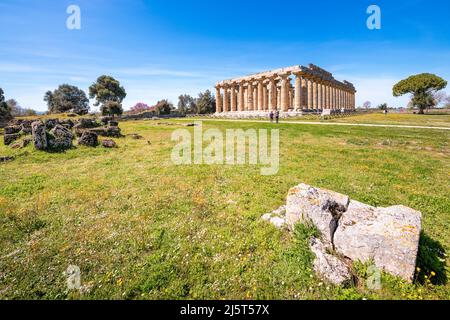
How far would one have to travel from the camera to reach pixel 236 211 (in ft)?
23.9

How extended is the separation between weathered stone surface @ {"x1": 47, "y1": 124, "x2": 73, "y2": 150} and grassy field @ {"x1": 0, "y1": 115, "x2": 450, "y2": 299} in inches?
121

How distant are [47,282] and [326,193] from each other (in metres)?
6.94

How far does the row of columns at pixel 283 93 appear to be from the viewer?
5534 centimetres

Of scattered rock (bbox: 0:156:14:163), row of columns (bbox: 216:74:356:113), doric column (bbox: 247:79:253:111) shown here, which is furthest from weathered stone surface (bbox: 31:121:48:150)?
doric column (bbox: 247:79:253:111)

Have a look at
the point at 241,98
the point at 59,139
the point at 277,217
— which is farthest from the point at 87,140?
the point at 241,98

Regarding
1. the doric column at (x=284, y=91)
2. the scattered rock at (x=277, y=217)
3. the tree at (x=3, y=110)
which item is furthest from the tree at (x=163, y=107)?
the scattered rock at (x=277, y=217)

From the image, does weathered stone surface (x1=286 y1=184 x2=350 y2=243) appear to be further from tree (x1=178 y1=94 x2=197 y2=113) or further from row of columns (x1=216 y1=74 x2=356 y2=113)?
tree (x1=178 y1=94 x2=197 y2=113)

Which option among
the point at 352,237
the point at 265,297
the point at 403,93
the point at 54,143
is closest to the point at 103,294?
the point at 265,297

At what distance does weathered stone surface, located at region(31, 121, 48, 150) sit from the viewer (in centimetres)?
1541

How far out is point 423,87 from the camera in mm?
68562

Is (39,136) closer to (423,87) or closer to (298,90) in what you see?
(298,90)

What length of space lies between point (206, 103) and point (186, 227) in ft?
269

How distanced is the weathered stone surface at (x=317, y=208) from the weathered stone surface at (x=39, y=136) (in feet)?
59.0
